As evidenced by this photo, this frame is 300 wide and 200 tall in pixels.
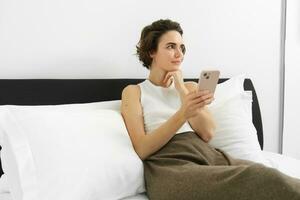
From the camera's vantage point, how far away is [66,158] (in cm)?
106

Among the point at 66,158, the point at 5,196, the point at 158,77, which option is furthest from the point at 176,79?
the point at 5,196

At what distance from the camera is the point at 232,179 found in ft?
3.30

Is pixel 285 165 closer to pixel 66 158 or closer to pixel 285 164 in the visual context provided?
pixel 285 164

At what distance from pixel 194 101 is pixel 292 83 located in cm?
128

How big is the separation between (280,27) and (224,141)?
40.3 inches

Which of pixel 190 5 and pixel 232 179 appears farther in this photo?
pixel 190 5

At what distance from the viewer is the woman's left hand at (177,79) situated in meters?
1.40

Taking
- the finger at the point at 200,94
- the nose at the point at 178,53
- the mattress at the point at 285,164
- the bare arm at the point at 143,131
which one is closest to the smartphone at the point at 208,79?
the finger at the point at 200,94

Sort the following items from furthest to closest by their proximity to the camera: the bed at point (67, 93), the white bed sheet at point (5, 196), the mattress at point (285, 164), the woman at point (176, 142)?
the mattress at point (285, 164) → the bed at point (67, 93) → the white bed sheet at point (5, 196) → the woman at point (176, 142)

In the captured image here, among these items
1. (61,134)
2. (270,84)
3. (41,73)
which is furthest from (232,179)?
(270,84)

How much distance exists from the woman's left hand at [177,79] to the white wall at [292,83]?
1.05m

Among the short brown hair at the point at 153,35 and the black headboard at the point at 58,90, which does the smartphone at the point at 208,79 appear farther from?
the black headboard at the point at 58,90

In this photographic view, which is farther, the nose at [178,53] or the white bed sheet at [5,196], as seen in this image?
the nose at [178,53]

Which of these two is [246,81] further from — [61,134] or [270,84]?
[61,134]
